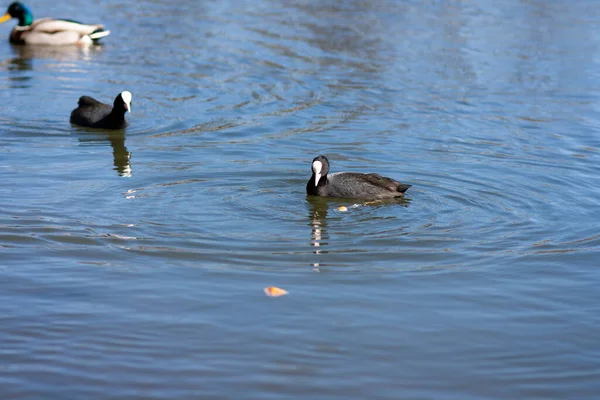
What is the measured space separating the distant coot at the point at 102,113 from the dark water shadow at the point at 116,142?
11 cm

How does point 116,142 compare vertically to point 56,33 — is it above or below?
below

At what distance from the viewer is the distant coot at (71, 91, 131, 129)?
15.3m

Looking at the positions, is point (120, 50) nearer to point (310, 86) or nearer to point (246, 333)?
point (310, 86)

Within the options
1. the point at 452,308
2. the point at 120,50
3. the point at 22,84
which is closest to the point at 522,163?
the point at 452,308

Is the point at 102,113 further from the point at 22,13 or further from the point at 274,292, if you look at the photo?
the point at 22,13

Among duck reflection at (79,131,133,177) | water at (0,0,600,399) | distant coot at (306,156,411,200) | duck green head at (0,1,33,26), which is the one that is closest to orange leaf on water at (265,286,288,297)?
water at (0,0,600,399)

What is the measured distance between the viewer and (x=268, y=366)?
7020 mm

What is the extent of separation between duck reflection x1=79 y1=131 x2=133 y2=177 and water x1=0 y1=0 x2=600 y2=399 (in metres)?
0.06

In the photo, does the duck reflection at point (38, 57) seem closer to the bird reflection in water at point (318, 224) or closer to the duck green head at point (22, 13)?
the duck green head at point (22, 13)

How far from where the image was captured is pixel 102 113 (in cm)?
1574

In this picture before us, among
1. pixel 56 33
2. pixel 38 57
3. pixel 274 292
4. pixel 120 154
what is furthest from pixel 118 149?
pixel 56 33

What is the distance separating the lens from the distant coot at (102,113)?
1527cm

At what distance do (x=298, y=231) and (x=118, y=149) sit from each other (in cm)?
497

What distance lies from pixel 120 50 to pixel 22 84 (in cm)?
435
